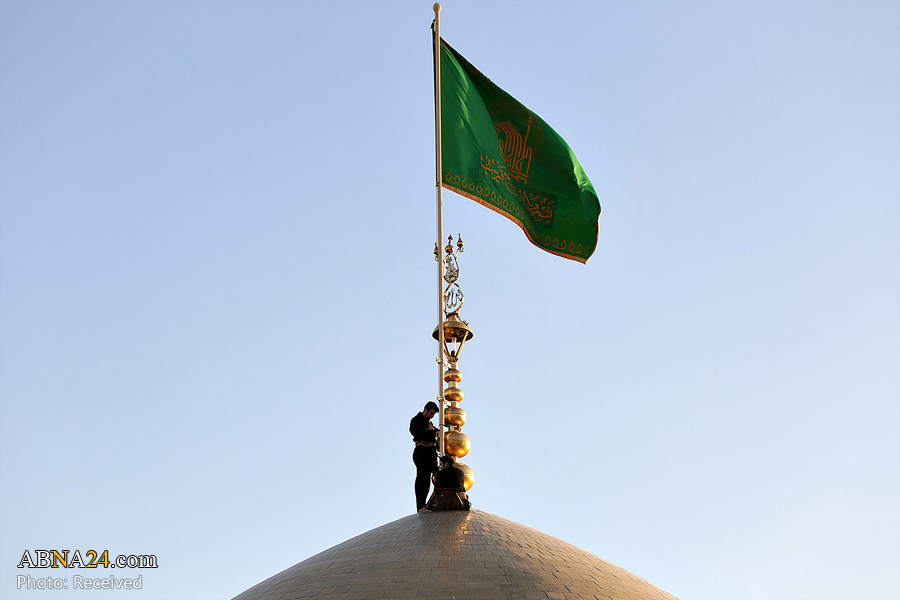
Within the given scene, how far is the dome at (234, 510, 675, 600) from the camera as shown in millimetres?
8195

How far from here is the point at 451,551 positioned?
8.83m

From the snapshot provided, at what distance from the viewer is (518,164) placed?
12844 mm

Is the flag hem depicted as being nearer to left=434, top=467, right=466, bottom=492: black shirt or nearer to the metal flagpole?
the metal flagpole

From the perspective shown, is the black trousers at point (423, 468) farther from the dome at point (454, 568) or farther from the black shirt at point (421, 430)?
the dome at point (454, 568)

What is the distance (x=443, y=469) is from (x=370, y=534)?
3.63ft

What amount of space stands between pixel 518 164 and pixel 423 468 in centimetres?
431

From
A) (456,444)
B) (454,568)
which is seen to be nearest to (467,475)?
(456,444)

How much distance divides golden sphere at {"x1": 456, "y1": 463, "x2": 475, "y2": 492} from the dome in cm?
60

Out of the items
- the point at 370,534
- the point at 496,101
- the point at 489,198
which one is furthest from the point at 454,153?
the point at 370,534

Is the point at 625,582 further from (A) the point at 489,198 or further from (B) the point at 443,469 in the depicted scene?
(A) the point at 489,198

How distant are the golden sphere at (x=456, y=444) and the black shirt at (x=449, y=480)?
1.83ft

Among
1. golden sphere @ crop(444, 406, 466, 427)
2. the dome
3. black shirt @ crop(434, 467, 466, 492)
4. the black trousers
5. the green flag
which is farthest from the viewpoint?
the green flag

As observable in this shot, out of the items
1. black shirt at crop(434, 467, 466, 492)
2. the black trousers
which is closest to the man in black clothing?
the black trousers

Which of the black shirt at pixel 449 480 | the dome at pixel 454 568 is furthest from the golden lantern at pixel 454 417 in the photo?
the dome at pixel 454 568
